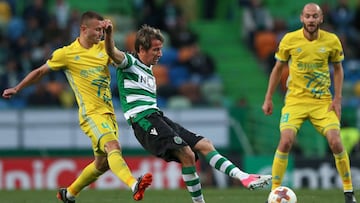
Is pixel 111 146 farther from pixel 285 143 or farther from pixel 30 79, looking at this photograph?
pixel 285 143

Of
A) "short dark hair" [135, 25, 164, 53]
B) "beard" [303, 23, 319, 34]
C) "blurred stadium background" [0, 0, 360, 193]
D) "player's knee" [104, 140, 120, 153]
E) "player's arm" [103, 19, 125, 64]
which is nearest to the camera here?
"player's arm" [103, 19, 125, 64]

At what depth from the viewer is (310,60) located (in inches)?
499

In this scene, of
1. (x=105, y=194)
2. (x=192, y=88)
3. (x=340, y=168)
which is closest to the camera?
(x=340, y=168)

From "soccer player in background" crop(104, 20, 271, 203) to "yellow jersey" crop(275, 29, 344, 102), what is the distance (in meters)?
2.02

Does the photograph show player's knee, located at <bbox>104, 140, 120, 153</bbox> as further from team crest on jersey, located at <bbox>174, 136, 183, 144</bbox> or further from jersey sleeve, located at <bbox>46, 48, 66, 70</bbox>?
jersey sleeve, located at <bbox>46, 48, 66, 70</bbox>

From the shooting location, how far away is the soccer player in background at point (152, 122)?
1080 centimetres

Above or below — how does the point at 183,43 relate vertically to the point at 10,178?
above

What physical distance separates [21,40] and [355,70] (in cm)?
741

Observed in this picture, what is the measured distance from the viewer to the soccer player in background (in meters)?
10.8

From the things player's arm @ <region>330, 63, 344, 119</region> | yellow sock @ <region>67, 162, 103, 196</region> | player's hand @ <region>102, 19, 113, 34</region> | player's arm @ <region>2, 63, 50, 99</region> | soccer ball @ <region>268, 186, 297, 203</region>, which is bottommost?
soccer ball @ <region>268, 186, 297, 203</region>

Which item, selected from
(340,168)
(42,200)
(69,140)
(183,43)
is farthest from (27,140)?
(340,168)

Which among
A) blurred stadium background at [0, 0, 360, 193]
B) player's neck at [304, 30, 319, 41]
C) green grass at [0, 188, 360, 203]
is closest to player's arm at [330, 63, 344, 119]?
player's neck at [304, 30, 319, 41]

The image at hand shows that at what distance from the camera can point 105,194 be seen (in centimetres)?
1555

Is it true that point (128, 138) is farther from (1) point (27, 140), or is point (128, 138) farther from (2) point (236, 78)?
(2) point (236, 78)
